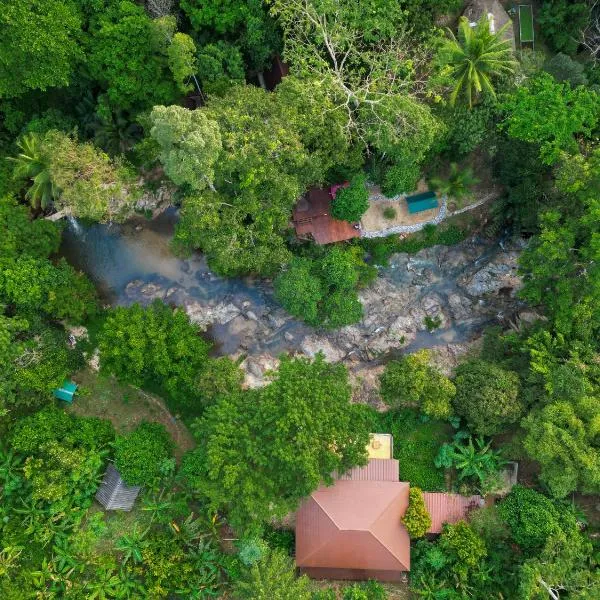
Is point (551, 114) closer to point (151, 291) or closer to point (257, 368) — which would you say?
point (257, 368)

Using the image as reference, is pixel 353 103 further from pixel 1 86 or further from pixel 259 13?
pixel 1 86

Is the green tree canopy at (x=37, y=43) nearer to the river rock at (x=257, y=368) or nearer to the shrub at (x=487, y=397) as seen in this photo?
the river rock at (x=257, y=368)

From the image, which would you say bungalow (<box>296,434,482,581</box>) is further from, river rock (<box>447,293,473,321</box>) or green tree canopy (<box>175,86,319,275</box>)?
green tree canopy (<box>175,86,319,275</box>)

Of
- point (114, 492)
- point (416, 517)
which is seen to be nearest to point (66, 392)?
point (114, 492)

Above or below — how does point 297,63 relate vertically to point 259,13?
below

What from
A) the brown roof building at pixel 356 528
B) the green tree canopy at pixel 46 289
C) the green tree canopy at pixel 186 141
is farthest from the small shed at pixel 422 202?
Answer: the green tree canopy at pixel 46 289

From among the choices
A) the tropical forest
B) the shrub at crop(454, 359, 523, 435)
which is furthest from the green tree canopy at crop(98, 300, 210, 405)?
the shrub at crop(454, 359, 523, 435)

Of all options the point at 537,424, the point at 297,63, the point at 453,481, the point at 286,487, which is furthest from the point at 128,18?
the point at 453,481
